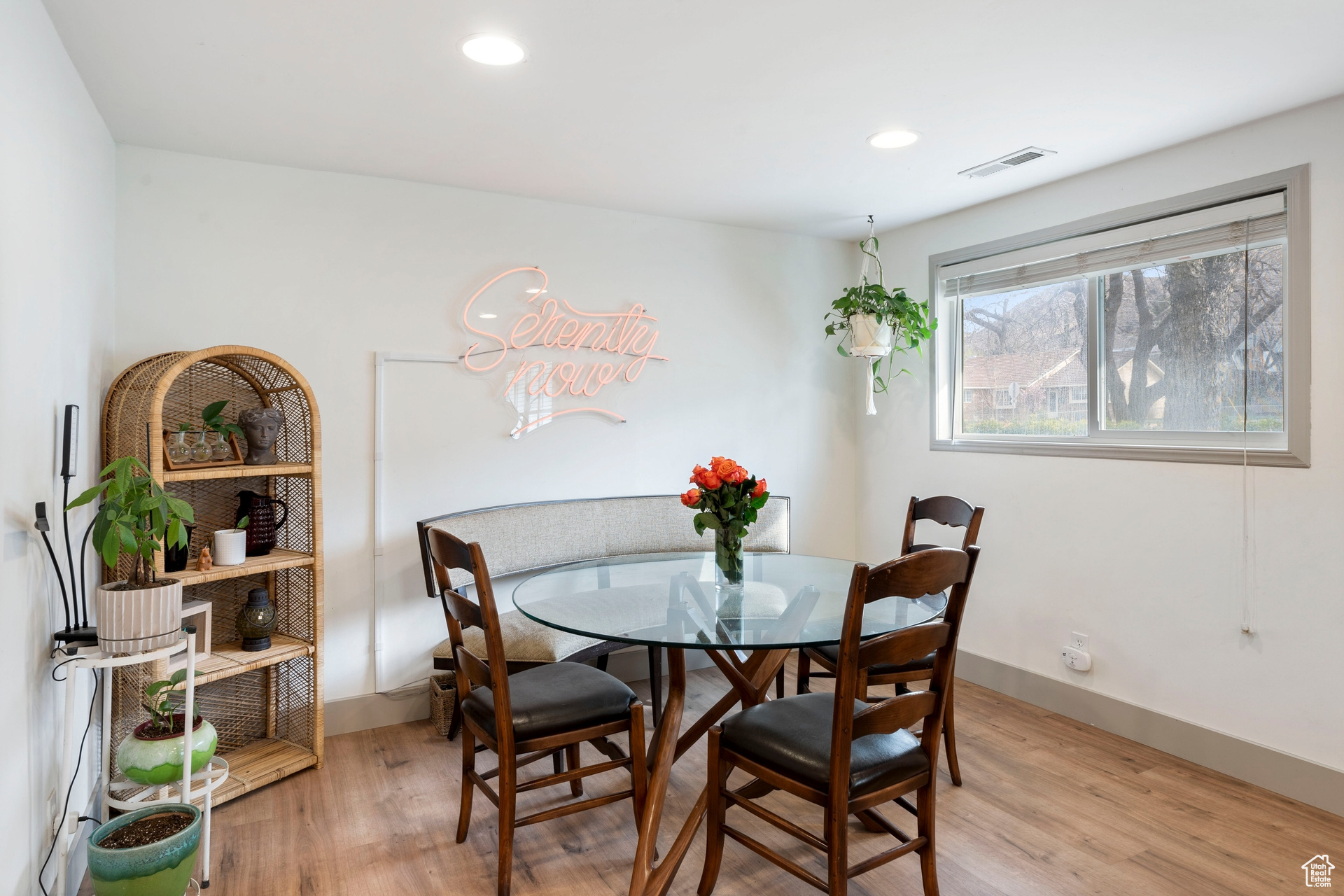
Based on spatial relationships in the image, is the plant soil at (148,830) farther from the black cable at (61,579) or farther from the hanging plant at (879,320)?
the hanging plant at (879,320)

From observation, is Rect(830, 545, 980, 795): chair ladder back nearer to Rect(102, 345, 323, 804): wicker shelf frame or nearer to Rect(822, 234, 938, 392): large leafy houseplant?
Rect(102, 345, 323, 804): wicker shelf frame

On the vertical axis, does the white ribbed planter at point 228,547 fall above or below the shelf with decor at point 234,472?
below

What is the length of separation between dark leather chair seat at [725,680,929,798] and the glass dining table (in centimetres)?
18

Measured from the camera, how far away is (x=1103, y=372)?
328 centimetres

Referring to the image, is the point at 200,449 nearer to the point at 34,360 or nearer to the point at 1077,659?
the point at 34,360

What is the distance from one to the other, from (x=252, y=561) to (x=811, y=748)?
6.85ft

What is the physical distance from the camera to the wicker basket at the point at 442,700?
10.2 ft

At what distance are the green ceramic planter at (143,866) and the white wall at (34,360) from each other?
14 centimetres

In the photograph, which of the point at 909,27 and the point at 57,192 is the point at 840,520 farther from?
the point at 57,192

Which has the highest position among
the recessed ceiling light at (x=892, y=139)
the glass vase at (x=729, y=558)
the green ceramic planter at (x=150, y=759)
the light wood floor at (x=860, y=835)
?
the recessed ceiling light at (x=892, y=139)

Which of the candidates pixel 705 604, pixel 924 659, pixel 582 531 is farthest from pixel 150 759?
pixel 924 659

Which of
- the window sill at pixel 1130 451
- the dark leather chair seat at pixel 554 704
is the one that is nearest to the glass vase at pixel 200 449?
the dark leather chair seat at pixel 554 704

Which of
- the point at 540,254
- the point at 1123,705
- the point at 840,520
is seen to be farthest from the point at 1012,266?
the point at 540,254

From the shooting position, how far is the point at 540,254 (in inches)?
140
